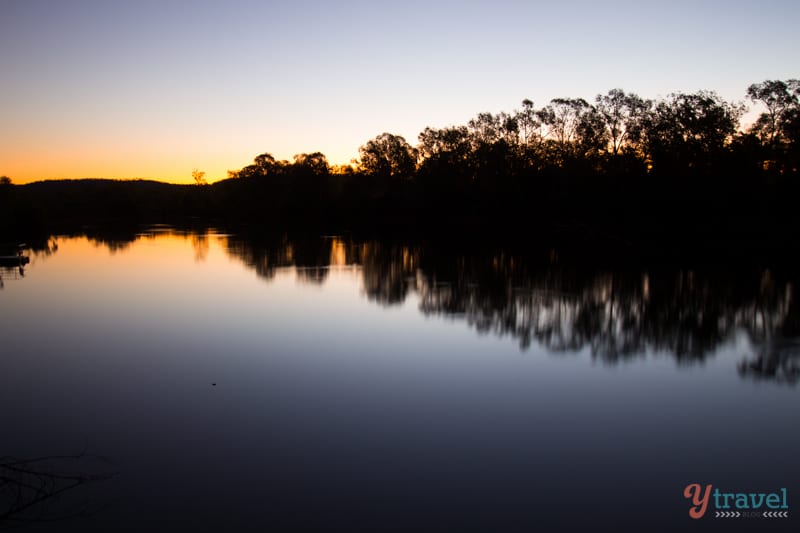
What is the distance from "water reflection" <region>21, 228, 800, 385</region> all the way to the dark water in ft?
0.44

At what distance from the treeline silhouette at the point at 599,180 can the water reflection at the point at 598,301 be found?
54.7ft

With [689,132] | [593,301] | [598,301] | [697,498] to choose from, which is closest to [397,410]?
[697,498]

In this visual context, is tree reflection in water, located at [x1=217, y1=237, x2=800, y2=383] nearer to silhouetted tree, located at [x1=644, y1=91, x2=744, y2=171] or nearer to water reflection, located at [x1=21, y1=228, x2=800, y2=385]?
water reflection, located at [x1=21, y1=228, x2=800, y2=385]

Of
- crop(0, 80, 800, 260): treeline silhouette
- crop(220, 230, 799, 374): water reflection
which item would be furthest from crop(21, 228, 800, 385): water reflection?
crop(0, 80, 800, 260): treeline silhouette

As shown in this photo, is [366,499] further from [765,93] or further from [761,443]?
[765,93]

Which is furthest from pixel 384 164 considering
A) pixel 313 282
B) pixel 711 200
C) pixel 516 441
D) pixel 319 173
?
pixel 516 441

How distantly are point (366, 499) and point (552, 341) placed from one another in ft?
28.8

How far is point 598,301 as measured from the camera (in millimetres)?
19578

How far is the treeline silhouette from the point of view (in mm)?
43094

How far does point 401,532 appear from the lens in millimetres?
5859

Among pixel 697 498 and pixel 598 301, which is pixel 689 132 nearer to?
pixel 598 301

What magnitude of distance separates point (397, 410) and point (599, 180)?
49.7m

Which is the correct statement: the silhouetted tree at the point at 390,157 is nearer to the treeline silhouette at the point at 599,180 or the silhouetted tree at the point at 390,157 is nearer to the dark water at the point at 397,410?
the treeline silhouette at the point at 599,180

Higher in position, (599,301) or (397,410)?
(599,301)
